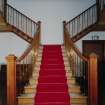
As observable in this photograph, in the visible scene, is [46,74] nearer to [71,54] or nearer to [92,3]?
[71,54]

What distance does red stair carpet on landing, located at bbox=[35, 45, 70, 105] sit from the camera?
7725 millimetres

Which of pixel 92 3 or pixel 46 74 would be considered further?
pixel 92 3

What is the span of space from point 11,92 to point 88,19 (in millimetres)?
7448

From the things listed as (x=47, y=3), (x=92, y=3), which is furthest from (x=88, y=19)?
(x=47, y=3)

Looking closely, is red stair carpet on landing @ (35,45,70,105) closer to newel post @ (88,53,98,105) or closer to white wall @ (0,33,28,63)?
newel post @ (88,53,98,105)

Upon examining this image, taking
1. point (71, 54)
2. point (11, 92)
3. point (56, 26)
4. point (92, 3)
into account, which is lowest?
point (11, 92)

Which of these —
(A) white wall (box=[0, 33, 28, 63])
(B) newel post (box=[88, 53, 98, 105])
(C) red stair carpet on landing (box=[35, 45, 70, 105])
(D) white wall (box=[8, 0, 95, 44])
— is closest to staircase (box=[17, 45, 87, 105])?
(C) red stair carpet on landing (box=[35, 45, 70, 105])

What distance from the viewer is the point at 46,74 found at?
952 cm

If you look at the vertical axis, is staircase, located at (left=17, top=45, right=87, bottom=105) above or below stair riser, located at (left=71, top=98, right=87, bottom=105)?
above

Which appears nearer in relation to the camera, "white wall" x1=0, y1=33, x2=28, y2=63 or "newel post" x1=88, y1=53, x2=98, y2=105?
"newel post" x1=88, y1=53, x2=98, y2=105

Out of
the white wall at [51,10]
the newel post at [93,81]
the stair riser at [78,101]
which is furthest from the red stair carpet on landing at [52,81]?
the white wall at [51,10]

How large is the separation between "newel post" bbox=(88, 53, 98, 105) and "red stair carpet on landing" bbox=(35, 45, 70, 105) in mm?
567

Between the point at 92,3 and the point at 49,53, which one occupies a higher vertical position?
the point at 92,3

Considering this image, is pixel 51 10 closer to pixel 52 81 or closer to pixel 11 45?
pixel 11 45
